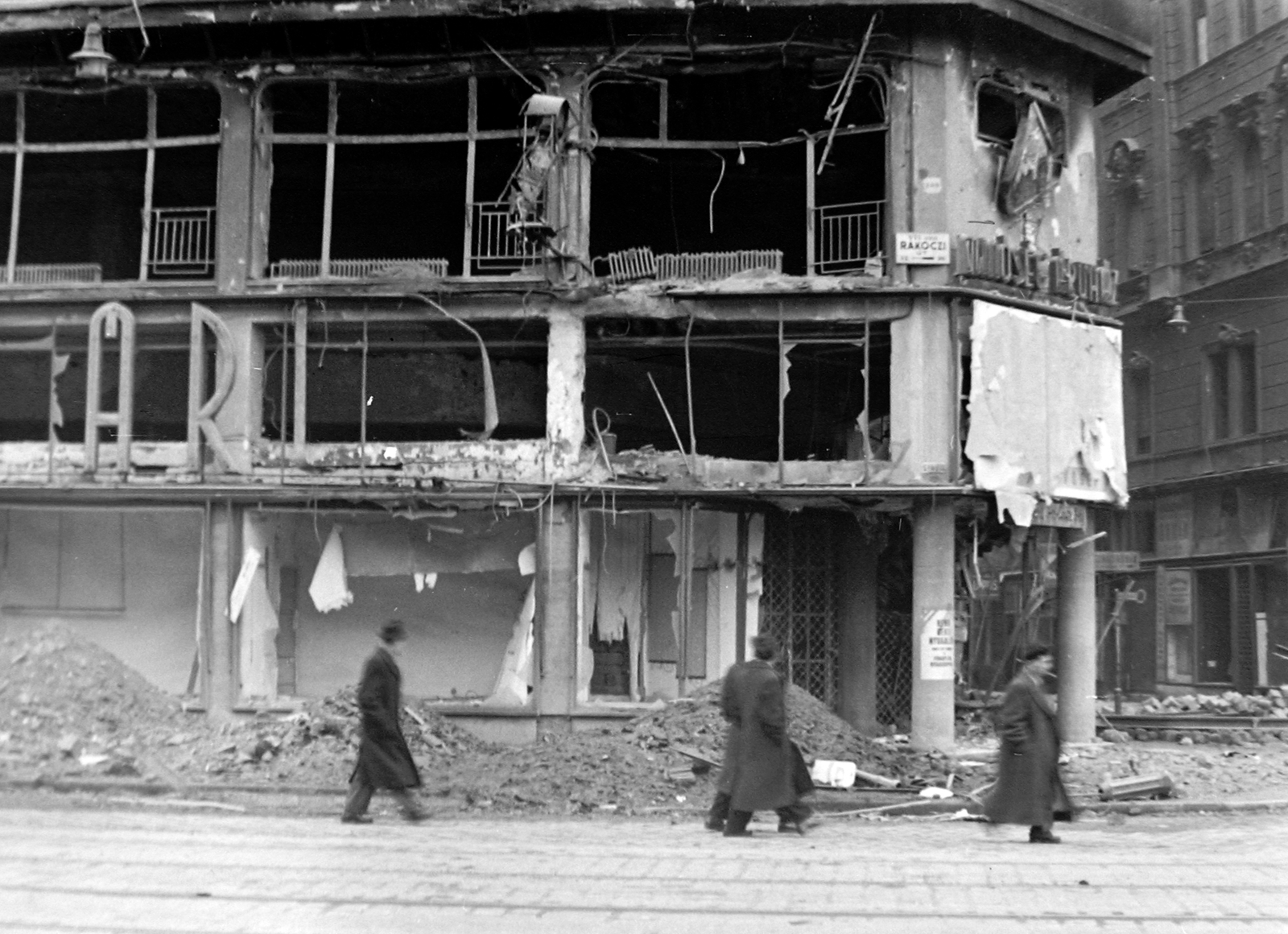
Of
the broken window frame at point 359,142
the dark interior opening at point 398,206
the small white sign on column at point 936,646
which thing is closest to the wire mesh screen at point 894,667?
the small white sign on column at point 936,646

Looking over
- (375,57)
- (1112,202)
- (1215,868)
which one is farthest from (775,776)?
(1112,202)

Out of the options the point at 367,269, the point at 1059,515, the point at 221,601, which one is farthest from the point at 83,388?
the point at 1059,515

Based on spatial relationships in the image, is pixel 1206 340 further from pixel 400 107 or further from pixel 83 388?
pixel 83 388

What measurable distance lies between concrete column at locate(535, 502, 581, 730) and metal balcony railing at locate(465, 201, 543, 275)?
3.66 m

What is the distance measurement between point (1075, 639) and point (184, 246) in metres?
14.9

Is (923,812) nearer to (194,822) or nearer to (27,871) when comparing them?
(194,822)

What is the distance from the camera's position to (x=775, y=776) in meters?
13.3

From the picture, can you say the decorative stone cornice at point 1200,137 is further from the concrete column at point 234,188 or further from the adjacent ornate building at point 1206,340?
the concrete column at point 234,188

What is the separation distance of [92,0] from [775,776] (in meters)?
15.5

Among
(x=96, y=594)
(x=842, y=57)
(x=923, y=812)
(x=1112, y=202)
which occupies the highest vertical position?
(x=1112, y=202)

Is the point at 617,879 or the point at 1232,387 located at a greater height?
the point at 1232,387

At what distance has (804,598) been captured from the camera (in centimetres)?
2450

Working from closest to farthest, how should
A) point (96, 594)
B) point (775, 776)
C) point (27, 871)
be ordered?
point (27, 871) → point (775, 776) → point (96, 594)

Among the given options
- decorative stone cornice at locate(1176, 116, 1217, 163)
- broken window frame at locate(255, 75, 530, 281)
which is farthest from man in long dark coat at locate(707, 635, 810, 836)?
decorative stone cornice at locate(1176, 116, 1217, 163)
